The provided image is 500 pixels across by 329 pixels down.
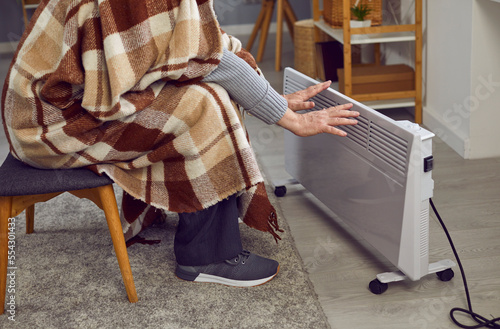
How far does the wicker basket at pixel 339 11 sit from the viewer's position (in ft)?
8.09

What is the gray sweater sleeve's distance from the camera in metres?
1.28

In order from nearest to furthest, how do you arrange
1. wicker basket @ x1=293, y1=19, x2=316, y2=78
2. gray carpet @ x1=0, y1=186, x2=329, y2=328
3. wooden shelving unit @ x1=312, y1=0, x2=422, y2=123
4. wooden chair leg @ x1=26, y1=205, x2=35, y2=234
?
gray carpet @ x1=0, y1=186, x2=329, y2=328 → wooden chair leg @ x1=26, y1=205, x2=35, y2=234 → wooden shelving unit @ x1=312, y1=0, x2=422, y2=123 → wicker basket @ x1=293, y1=19, x2=316, y2=78

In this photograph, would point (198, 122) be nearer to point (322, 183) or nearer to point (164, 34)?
point (164, 34)

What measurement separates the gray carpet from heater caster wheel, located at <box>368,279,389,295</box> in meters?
0.13

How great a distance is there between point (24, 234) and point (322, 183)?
85cm

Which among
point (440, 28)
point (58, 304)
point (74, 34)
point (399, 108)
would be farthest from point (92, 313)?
point (399, 108)

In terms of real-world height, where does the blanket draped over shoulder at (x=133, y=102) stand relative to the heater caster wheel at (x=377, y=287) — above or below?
above

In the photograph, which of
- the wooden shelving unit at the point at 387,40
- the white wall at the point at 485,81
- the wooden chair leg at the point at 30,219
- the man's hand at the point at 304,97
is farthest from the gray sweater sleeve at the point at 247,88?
the wooden shelving unit at the point at 387,40

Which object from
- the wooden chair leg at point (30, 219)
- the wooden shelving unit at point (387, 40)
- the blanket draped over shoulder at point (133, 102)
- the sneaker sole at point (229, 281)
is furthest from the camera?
the wooden shelving unit at point (387, 40)

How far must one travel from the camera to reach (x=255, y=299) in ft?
4.46

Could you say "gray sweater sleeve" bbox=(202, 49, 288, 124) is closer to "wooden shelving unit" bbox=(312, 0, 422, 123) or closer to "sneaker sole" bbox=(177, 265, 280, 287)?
"sneaker sole" bbox=(177, 265, 280, 287)

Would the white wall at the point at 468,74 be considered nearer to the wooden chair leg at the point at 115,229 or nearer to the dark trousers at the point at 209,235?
the dark trousers at the point at 209,235

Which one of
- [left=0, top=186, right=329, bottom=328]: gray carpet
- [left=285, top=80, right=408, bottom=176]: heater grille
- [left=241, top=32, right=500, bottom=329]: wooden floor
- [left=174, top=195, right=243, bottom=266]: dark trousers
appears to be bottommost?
[left=241, top=32, right=500, bottom=329]: wooden floor

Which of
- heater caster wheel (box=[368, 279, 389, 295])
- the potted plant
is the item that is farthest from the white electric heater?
the potted plant
